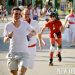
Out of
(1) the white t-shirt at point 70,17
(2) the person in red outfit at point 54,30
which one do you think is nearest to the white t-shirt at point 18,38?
(2) the person in red outfit at point 54,30

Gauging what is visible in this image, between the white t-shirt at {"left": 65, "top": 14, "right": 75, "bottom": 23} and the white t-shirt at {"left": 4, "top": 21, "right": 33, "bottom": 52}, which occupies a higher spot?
the white t-shirt at {"left": 4, "top": 21, "right": 33, "bottom": 52}

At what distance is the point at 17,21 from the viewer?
873 cm

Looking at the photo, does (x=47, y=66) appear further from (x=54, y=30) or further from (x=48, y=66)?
(x=54, y=30)

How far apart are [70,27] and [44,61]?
5.37m

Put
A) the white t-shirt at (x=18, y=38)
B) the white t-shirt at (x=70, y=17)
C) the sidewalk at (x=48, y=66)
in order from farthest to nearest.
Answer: the white t-shirt at (x=70, y=17)
the sidewalk at (x=48, y=66)
the white t-shirt at (x=18, y=38)

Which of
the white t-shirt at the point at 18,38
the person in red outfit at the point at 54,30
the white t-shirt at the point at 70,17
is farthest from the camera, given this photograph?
the white t-shirt at the point at 70,17

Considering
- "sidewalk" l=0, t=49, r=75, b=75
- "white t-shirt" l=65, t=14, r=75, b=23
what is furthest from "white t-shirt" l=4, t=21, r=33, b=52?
"white t-shirt" l=65, t=14, r=75, b=23

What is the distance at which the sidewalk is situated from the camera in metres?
12.1

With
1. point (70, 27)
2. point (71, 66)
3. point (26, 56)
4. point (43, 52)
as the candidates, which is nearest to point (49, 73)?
point (71, 66)

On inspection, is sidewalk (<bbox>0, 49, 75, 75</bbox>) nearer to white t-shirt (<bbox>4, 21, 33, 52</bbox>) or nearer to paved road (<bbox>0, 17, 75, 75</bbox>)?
paved road (<bbox>0, 17, 75, 75</bbox>)

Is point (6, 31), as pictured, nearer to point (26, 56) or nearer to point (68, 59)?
point (26, 56)

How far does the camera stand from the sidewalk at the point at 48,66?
12094mm

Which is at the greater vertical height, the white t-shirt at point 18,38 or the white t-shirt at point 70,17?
the white t-shirt at point 18,38

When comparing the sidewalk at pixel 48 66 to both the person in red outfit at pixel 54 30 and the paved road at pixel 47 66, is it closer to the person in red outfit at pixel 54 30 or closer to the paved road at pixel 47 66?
the paved road at pixel 47 66
